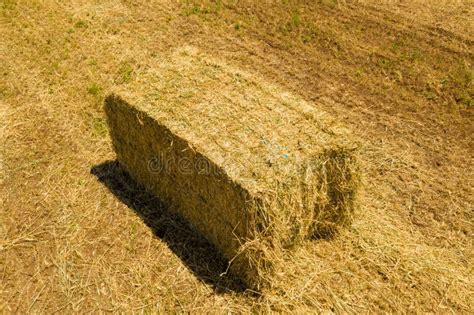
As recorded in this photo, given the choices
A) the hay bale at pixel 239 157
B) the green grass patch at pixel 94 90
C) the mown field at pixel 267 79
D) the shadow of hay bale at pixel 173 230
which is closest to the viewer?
the hay bale at pixel 239 157

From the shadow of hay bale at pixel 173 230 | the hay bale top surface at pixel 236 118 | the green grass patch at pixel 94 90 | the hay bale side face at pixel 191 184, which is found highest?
the hay bale top surface at pixel 236 118

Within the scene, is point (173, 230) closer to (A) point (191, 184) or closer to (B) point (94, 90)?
(A) point (191, 184)

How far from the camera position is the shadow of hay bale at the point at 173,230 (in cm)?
498

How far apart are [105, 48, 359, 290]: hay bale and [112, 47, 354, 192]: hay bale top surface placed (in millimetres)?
11

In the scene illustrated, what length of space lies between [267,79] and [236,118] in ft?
11.1

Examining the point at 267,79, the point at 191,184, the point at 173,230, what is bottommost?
the point at 173,230

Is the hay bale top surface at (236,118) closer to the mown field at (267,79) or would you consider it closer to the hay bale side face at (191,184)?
the hay bale side face at (191,184)

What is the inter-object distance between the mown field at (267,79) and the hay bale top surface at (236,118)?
1289mm

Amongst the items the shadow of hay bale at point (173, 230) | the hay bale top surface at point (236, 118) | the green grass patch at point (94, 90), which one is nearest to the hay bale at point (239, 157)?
the hay bale top surface at point (236, 118)

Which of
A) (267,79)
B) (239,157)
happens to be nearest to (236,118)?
(239,157)

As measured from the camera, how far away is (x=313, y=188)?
15.1ft

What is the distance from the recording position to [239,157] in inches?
177

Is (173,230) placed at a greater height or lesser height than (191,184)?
lesser

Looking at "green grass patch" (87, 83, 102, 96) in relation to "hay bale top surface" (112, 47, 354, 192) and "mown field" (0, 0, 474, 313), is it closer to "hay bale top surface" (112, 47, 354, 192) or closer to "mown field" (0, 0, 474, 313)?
"mown field" (0, 0, 474, 313)
